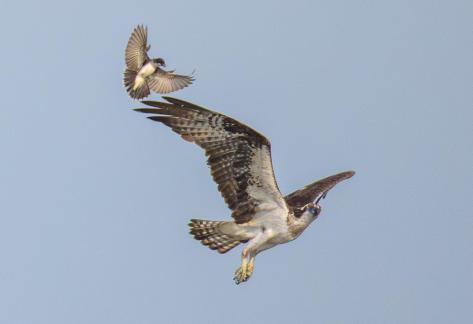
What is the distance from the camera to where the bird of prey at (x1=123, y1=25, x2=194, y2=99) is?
24109mm

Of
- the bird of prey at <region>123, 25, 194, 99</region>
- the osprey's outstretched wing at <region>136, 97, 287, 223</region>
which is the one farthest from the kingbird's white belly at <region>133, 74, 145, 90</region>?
the osprey's outstretched wing at <region>136, 97, 287, 223</region>

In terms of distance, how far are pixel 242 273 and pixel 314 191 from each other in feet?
8.69

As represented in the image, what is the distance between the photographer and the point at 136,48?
24719mm

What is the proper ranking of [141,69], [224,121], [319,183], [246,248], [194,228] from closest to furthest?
[224,121] → [246,248] → [194,228] → [319,183] → [141,69]

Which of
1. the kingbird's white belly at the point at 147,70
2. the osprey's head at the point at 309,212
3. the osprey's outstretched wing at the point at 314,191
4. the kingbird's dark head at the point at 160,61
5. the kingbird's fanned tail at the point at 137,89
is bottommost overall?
the osprey's head at the point at 309,212

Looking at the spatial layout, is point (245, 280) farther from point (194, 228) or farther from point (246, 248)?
point (194, 228)

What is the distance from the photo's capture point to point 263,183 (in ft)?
53.3

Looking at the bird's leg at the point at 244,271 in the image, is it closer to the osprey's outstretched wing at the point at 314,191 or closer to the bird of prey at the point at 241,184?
the bird of prey at the point at 241,184

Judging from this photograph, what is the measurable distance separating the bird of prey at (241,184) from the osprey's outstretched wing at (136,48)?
7483 millimetres

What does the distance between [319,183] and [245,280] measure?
3187mm

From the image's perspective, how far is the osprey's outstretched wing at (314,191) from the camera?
59.8 ft

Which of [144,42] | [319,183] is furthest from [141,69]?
[319,183]

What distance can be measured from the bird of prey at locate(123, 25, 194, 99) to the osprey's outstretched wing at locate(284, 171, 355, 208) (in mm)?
5549

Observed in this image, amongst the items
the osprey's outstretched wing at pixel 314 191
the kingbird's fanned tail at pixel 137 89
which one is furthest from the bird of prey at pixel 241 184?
the kingbird's fanned tail at pixel 137 89
